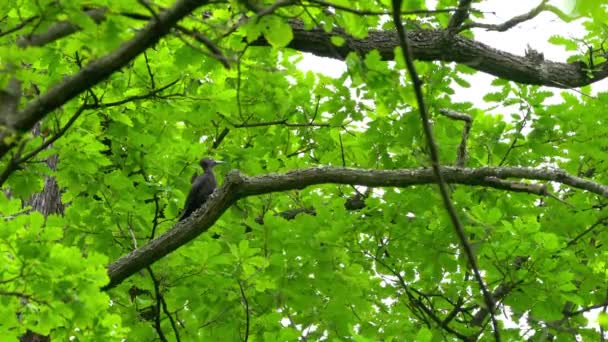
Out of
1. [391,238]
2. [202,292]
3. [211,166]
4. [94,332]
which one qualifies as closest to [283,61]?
[211,166]

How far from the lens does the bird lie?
27.7ft

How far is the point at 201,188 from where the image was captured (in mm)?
8867

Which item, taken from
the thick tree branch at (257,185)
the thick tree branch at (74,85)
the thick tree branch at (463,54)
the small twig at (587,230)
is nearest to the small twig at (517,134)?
the thick tree branch at (463,54)

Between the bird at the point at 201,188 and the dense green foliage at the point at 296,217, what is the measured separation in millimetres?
593

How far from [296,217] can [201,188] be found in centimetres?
215

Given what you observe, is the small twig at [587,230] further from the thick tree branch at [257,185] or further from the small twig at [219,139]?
the small twig at [219,139]

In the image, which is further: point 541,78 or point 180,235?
point 541,78

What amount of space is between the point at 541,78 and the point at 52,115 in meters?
3.95

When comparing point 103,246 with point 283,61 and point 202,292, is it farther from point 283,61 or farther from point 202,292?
point 283,61

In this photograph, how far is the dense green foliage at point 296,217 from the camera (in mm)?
5902

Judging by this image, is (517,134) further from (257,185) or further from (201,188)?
(201,188)

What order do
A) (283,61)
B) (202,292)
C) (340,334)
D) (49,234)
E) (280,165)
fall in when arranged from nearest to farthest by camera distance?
1. (49,234)
2. (202,292)
3. (340,334)
4. (280,165)
5. (283,61)

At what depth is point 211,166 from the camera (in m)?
9.05

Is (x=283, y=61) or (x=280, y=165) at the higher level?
(x=283, y=61)
